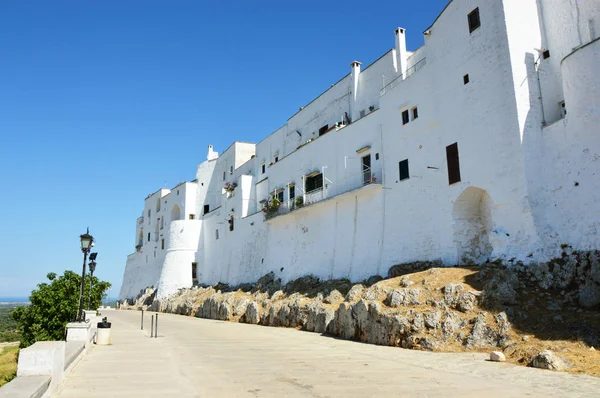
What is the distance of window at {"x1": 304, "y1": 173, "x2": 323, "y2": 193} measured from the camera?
28231mm

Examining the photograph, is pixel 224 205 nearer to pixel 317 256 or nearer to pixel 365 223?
pixel 317 256

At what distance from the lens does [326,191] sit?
88.7 ft

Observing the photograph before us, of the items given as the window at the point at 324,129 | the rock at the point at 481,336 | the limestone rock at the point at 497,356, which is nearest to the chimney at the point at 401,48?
the window at the point at 324,129

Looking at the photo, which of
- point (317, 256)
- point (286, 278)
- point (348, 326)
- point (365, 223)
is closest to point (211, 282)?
point (286, 278)

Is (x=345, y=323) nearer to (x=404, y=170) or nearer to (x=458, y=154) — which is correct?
(x=404, y=170)

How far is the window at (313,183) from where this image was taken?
28.2 meters

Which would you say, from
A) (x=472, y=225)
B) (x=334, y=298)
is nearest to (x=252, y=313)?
(x=334, y=298)

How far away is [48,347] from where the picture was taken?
23.2 feet

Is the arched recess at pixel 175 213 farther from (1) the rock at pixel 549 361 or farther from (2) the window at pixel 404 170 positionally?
(1) the rock at pixel 549 361

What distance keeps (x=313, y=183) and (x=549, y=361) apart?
19.7m

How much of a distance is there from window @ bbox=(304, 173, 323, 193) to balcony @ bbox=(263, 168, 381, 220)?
472 millimetres

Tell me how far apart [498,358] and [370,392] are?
5.24m

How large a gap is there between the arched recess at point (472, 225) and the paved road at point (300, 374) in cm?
615

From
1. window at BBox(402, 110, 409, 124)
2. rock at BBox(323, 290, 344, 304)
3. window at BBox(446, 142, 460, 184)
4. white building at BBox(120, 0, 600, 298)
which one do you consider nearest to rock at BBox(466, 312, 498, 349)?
white building at BBox(120, 0, 600, 298)
